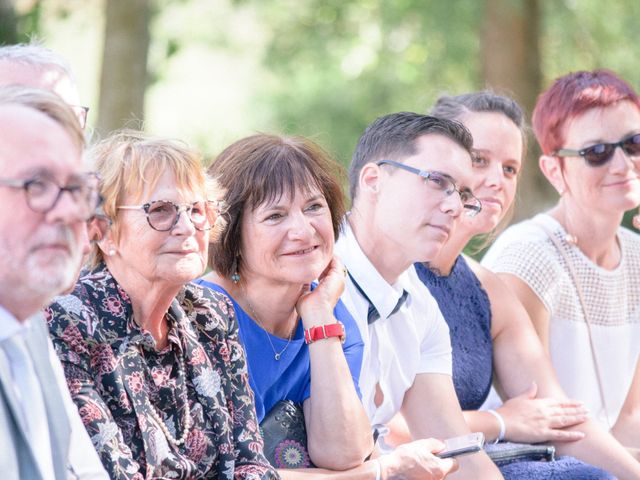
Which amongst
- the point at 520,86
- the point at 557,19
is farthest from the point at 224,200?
the point at 557,19

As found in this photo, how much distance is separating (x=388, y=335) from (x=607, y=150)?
1677mm

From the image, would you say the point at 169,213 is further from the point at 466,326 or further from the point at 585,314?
the point at 585,314

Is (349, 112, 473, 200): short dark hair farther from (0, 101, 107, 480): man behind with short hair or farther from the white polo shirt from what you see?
(0, 101, 107, 480): man behind with short hair

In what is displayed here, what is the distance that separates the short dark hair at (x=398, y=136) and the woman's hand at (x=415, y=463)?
41.6 inches

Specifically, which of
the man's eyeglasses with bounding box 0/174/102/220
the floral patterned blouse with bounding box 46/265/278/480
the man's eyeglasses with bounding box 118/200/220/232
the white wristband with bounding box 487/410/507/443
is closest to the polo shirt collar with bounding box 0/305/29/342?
the man's eyeglasses with bounding box 0/174/102/220

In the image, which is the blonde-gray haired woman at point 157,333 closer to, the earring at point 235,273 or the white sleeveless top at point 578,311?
the earring at point 235,273

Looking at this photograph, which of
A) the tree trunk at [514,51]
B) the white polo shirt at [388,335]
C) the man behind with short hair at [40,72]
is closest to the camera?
the man behind with short hair at [40,72]

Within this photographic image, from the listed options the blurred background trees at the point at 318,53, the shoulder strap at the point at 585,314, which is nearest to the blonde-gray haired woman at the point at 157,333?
the blurred background trees at the point at 318,53

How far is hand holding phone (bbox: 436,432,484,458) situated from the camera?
11.3 feet

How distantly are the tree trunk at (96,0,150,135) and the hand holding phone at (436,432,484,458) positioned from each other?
5.05 meters

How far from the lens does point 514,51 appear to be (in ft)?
29.7

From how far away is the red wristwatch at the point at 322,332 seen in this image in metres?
3.25

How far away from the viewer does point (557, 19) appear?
31.6ft

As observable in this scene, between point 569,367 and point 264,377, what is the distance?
1.94 m
